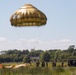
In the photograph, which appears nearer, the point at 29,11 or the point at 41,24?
the point at 29,11

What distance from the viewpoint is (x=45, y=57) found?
13462cm

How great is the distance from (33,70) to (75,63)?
65.3 ft

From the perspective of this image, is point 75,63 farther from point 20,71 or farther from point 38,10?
point 20,71

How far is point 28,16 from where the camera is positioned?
29.6 metres

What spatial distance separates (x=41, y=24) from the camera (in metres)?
32.1

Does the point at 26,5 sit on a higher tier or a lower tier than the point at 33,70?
higher

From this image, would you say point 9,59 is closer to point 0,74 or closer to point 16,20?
point 16,20

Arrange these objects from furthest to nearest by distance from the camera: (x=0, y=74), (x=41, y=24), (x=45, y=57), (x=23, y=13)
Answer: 1. (x=45, y=57)
2. (x=41, y=24)
3. (x=23, y=13)
4. (x=0, y=74)

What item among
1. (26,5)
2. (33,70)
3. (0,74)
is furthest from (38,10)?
(0,74)

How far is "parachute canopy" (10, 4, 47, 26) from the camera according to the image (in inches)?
1169

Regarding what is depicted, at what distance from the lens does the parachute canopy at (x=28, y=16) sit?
29.7m

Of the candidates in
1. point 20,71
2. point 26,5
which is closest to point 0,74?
point 20,71

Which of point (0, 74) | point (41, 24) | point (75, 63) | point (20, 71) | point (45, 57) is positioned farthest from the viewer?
point (45, 57)

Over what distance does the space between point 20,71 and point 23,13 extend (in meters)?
8.28
